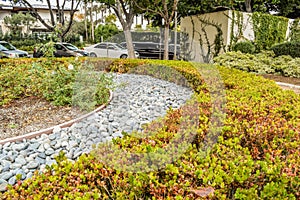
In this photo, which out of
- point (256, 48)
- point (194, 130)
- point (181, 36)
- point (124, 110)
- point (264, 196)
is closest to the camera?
point (264, 196)

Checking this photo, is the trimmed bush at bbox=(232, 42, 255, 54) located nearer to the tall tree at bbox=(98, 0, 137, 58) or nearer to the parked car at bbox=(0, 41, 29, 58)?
the tall tree at bbox=(98, 0, 137, 58)

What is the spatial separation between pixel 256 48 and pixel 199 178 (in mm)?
10580

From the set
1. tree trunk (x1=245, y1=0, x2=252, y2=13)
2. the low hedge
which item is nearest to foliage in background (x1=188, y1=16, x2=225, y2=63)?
tree trunk (x1=245, y1=0, x2=252, y2=13)

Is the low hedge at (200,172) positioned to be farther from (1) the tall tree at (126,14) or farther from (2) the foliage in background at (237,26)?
(2) the foliage in background at (237,26)

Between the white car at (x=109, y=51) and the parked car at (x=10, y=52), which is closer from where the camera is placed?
the parked car at (x=10, y=52)

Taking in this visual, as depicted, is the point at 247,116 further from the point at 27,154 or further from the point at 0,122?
the point at 0,122

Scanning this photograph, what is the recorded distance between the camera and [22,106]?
3.79m

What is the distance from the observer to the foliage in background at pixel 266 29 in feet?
35.2

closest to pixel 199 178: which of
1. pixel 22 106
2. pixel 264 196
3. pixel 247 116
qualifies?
pixel 264 196

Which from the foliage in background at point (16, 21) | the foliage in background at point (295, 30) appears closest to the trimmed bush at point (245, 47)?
the foliage in background at point (295, 30)

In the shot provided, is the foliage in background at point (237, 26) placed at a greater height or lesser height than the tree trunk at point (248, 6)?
lesser

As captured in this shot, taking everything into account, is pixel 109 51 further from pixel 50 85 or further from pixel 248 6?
pixel 50 85

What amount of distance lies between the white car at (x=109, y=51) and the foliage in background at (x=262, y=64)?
490 centimetres

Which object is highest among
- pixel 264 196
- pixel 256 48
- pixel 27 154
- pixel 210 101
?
pixel 256 48
